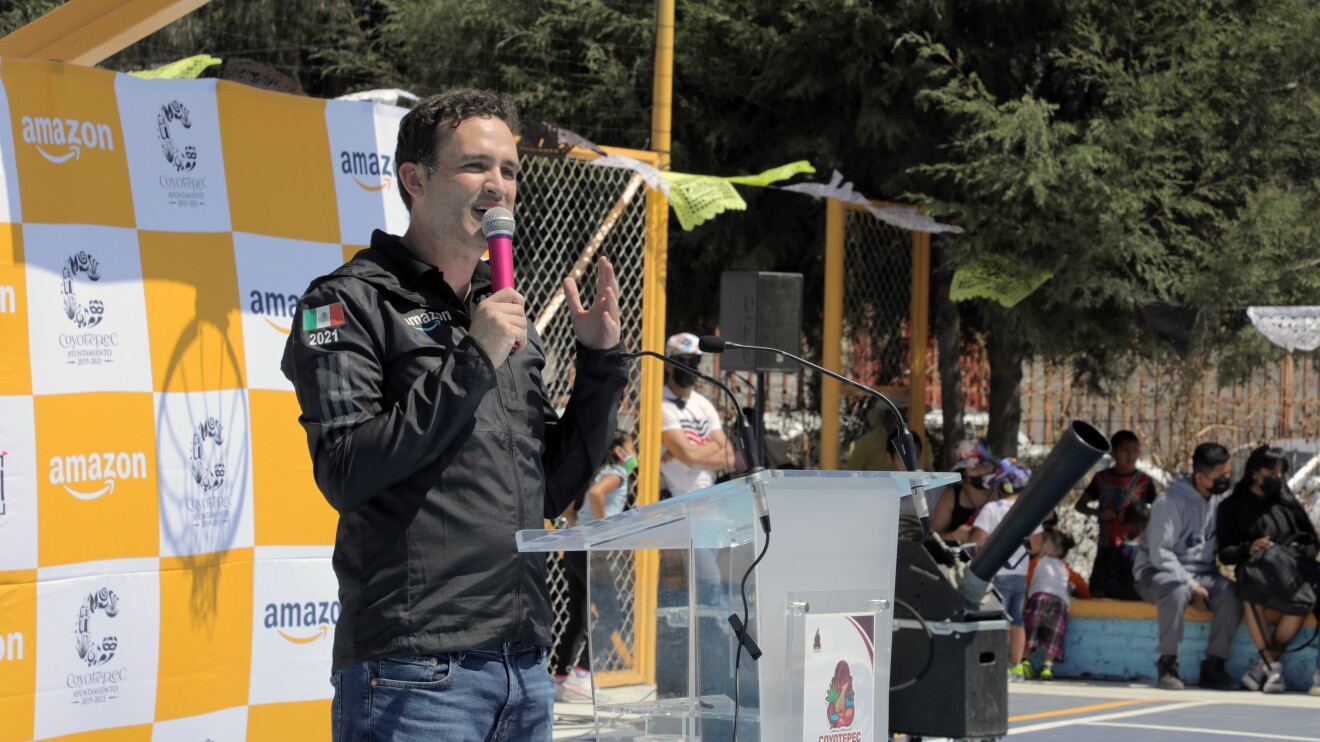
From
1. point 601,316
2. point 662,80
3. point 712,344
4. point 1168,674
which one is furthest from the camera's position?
point 1168,674

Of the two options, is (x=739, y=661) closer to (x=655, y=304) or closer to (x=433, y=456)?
(x=433, y=456)

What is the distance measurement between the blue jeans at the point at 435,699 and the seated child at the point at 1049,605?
26.9ft

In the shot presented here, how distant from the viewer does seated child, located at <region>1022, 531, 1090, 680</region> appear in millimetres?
10391

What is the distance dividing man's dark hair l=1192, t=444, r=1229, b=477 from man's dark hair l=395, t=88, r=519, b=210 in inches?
332

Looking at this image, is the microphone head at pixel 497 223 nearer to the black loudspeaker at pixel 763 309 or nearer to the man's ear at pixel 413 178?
the man's ear at pixel 413 178

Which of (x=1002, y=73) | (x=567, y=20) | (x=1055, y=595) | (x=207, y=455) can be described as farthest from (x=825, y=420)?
(x=207, y=455)

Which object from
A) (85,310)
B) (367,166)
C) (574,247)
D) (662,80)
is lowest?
(85,310)

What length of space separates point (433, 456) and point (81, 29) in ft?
11.9

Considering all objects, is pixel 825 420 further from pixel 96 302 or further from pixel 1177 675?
pixel 96 302

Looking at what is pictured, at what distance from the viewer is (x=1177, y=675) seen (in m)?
10.2

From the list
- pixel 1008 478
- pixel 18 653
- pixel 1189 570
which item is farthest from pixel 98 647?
pixel 1189 570

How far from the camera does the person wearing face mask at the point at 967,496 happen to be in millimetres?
10016

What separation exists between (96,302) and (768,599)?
10.5ft

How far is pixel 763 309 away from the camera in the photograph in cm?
847
